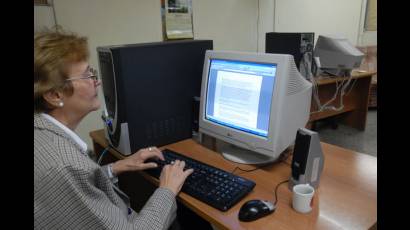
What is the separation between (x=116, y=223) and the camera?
0.80 metres

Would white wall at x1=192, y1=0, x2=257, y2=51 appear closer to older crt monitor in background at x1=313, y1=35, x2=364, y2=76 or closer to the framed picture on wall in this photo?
the framed picture on wall

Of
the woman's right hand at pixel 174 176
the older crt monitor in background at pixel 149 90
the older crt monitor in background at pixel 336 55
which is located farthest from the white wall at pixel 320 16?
the woman's right hand at pixel 174 176

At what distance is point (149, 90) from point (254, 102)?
0.49 metres

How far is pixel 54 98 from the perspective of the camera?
2.95ft

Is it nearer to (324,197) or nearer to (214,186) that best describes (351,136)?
(324,197)

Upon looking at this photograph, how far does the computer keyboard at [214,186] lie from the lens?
0.96 m

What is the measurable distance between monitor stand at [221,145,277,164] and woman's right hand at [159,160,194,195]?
0.24 m

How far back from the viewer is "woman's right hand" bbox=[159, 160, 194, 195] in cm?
103

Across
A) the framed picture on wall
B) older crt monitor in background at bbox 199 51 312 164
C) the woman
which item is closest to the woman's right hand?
the woman

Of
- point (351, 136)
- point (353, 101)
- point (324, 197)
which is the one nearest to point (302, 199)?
point (324, 197)

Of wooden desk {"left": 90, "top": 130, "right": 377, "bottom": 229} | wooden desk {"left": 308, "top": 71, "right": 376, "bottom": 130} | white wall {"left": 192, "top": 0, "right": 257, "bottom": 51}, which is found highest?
white wall {"left": 192, "top": 0, "right": 257, "bottom": 51}
